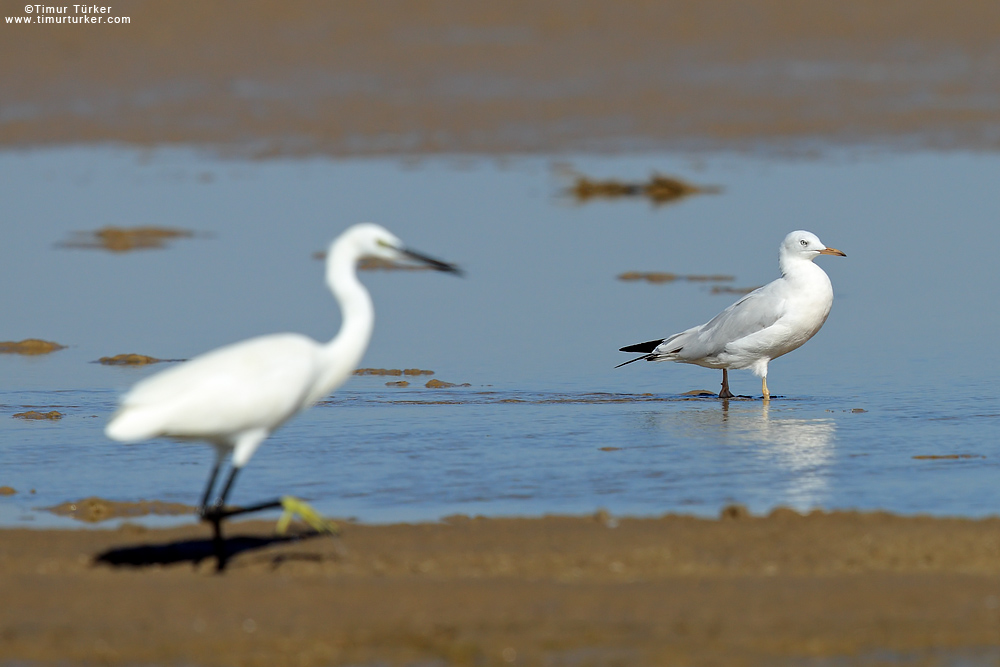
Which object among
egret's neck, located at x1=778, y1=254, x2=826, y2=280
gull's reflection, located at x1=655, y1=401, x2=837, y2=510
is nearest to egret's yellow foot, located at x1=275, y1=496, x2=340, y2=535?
gull's reflection, located at x1=655, y1=401, x2=837, y2=510

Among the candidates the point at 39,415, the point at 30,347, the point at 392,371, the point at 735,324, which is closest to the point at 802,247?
the point at 735,324

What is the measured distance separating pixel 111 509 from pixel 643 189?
1312cm

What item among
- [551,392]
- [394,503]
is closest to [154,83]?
[551,392]

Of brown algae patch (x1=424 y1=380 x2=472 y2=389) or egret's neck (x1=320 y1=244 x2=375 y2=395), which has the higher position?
egret's neck (x1=320 y1=244 x2=375 y2=395)

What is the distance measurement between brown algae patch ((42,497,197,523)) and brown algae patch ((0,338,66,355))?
440 centimetres

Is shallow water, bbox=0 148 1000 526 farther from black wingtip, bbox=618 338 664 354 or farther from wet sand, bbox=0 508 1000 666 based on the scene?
wet sand, bbox=0 508 1000 666

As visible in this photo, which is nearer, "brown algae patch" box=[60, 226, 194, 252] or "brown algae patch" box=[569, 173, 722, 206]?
"brown algae patch" box=[60, 226, 194, 252]

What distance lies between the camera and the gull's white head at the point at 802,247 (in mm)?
11055

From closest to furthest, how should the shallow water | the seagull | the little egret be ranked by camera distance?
the little egret → the shallow water → the seagull

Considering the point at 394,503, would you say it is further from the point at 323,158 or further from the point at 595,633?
the point at 323,158

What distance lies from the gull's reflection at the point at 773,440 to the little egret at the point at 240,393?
2.31m

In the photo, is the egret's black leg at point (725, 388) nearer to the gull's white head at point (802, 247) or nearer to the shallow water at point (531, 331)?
the shallow water at point (531, 331)

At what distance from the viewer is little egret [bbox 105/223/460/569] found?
21.4 ft

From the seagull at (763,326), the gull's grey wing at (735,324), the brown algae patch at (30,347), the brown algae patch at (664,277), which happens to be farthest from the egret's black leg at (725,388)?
the brown algae patch at (30,347)
